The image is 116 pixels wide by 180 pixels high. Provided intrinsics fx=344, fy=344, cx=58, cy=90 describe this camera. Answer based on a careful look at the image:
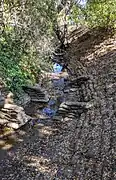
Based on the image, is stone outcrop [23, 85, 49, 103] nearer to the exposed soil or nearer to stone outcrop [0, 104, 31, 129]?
the exposed soil

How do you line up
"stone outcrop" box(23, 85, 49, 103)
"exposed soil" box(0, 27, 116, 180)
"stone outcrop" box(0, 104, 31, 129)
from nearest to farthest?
"exposed soil" box(0, 27, 116, 180) < "stone outcrop" box(0, 104, 31, 129) < "stone outcrop" box(23, 85, 49, 103)

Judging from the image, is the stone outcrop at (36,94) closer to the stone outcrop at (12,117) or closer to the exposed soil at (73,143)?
the exposed soil at (73,143)

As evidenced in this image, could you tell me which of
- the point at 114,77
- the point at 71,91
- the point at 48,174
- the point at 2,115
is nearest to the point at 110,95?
the point at 114,77

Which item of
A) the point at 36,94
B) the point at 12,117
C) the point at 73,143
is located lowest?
the point at 73,143

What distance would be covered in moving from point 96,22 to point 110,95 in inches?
445

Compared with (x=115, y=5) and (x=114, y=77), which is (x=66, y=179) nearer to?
(x=114, y=77)

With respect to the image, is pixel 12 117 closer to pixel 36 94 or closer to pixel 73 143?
pixel 73 143

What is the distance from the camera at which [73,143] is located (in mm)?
10008

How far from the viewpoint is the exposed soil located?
27.2 feet

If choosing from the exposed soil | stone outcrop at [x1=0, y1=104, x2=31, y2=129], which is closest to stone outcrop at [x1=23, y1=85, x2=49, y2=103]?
the exposed soil

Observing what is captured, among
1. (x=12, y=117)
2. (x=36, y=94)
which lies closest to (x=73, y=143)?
(x=12, y=117)

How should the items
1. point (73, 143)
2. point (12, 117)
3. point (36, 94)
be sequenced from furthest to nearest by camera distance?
point (36, 94) → point (12, 117) → point (73, 143)

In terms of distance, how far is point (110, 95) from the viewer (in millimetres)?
13078

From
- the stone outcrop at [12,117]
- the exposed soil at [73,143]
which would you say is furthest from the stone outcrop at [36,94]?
the stone outcrop at [12,117]
